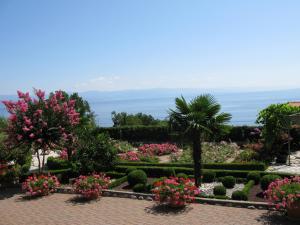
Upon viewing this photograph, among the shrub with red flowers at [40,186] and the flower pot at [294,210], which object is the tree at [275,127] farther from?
the shrub with red flowers at [40,186]

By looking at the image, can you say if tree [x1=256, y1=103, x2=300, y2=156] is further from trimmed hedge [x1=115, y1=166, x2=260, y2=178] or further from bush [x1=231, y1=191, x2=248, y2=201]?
bush [x1=231, y1=191, x2=248, y2=201]

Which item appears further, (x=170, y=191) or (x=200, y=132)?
(x=200, y=132)

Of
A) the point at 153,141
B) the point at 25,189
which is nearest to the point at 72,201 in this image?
the point at 25,189

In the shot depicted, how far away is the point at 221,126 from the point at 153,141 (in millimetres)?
16161

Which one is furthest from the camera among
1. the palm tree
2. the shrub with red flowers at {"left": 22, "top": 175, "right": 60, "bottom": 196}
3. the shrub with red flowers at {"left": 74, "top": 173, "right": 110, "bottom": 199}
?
the palm tree

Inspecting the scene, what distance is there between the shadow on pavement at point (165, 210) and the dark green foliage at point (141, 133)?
1758 cm

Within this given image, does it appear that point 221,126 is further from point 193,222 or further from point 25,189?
point 25,189

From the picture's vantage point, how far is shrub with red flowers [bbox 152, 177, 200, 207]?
395 inches

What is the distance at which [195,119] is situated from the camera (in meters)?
12.5

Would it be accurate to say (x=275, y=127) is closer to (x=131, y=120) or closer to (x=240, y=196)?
(x=240, y=196)

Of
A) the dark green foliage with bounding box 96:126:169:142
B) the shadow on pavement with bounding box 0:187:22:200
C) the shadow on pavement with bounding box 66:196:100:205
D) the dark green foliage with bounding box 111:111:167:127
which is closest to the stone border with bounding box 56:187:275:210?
the shadow on pavement with bounding box 66:196:100:205

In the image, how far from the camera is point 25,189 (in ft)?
44.2

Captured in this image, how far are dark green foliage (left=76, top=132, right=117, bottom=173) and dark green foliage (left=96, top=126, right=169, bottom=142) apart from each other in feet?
40.7

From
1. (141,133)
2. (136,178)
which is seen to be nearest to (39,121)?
(136,178)
